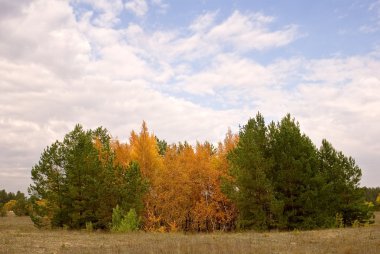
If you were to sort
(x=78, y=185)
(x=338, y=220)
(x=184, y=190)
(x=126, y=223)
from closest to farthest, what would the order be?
(x=126, y=223) < (x=338, y=220) < (x=78, y=185) < (x=184, y=190)

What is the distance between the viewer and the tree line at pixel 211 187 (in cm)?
3156

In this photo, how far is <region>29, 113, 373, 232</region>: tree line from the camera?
3156cm

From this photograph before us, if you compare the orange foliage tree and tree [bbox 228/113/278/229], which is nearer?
tree [bbox 228/113/278/229]

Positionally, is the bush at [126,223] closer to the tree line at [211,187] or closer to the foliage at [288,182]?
the tree line at [211,187]

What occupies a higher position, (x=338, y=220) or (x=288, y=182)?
(x=288, y=182)

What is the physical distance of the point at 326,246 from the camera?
1644 cm

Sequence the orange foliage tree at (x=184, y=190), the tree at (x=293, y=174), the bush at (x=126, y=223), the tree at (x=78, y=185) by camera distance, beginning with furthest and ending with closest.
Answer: the orange foliage tree at (x=184, y=190) → the tree at (x=78, y=185) → the tree at (x=293, y=174) → the bush at (x=126, y=223)

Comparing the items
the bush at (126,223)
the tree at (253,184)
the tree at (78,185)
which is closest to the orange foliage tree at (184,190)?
the tree at (78,185)

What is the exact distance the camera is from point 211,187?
41438mm

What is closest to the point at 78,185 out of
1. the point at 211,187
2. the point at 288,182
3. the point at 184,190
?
the point at 184,190

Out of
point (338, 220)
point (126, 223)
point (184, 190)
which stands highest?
point (184, 190)

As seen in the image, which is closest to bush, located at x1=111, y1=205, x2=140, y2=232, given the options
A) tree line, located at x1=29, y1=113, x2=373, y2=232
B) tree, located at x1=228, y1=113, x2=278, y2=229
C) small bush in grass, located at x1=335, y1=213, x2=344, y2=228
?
tree line, located at x1=29, y1=113, x2=373, y2=232

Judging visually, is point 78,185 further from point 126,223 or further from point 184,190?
point 184,190

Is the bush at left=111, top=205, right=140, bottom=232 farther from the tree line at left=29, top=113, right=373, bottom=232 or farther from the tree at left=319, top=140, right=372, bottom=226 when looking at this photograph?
the tree at left=319, top=140, right=372, bottom=226
